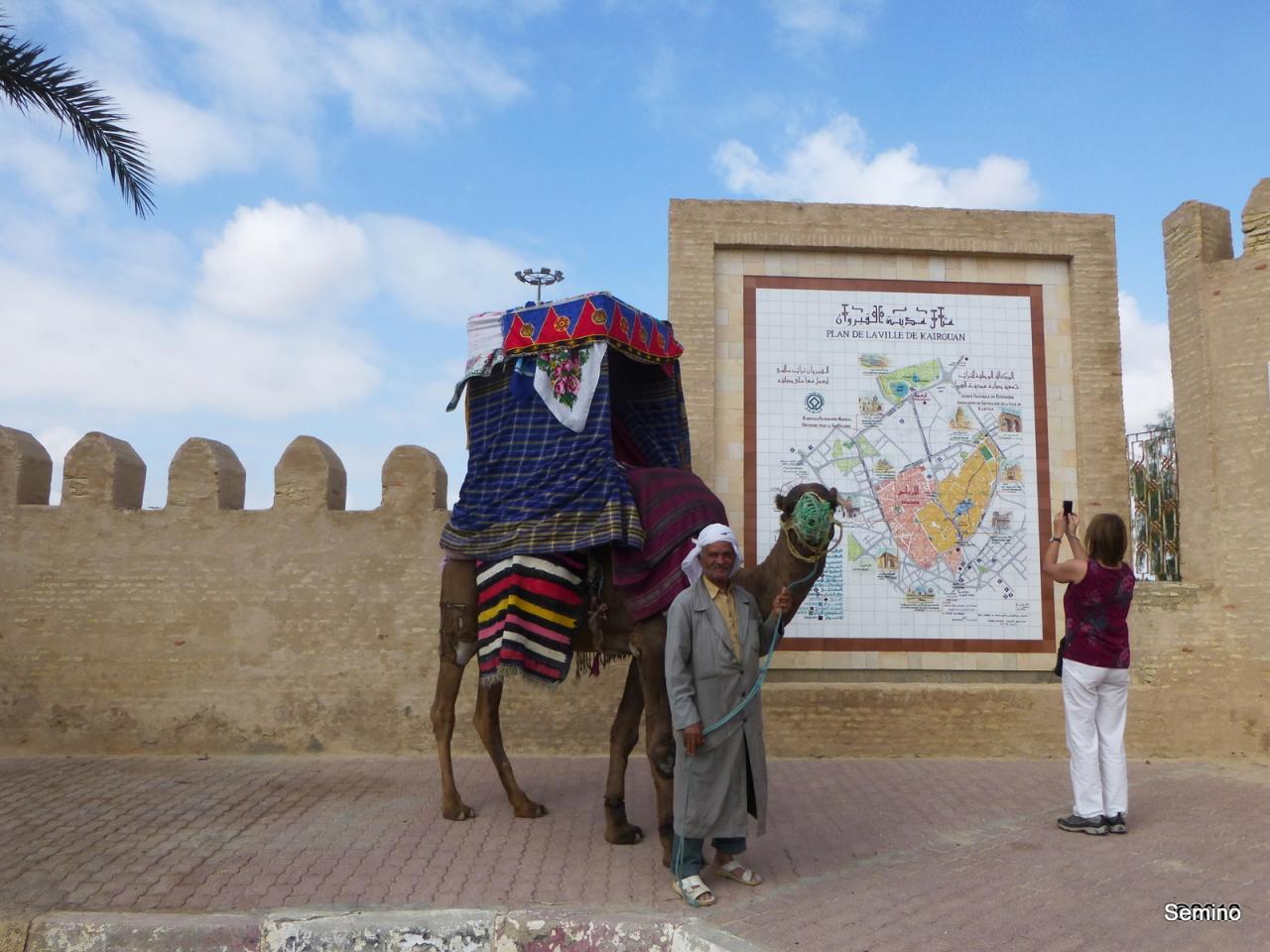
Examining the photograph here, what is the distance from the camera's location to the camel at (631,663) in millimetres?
4191

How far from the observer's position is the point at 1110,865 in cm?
437

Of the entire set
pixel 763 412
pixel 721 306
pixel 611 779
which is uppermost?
pixel 721 306

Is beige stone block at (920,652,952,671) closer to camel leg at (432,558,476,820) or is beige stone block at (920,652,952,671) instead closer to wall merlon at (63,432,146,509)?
camel leg at (432,558,476,820)

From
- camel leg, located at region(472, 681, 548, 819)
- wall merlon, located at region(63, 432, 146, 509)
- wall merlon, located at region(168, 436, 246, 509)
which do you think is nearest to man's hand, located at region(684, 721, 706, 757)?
camel leg, located at region(472, 681, 548, 819)

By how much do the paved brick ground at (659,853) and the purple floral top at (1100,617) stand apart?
0.94 meters

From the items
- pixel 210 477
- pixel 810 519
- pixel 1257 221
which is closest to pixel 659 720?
pixel 810 519

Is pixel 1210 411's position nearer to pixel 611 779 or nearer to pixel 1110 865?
pixel 1110 865

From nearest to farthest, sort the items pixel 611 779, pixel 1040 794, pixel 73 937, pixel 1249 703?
pixel 73 937 → pixel 611 779 → pixel 1040 794 → pixel 1249 703

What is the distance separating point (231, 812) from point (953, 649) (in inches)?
208

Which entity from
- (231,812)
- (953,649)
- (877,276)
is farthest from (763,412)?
(231,812)

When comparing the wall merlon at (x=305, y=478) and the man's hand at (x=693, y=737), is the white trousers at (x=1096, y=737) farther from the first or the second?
the wall merlon at (x=305, y=478)

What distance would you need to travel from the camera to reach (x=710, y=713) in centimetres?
406

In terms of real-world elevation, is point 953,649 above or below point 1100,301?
below

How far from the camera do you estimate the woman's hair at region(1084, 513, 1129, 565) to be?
5004 millimetres
